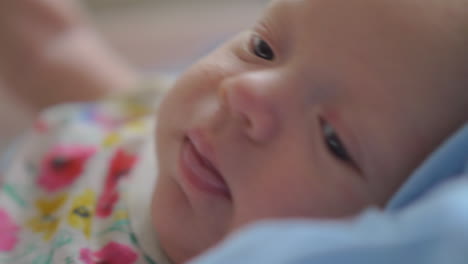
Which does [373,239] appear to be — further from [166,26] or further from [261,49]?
[166,26]

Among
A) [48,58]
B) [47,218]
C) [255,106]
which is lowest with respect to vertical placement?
[47,218]

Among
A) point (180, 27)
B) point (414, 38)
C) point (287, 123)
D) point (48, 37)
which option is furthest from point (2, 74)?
point (414, 38)

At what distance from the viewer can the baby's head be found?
56 centimetres

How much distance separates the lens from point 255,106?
59cm

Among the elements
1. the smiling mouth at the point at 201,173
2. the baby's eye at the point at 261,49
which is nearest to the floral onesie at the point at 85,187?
the smiling mouth at the point at 201,173

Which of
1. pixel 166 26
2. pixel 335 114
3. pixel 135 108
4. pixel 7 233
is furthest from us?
pixel 166 26

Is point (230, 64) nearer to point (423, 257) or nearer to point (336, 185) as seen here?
point (336, 185)

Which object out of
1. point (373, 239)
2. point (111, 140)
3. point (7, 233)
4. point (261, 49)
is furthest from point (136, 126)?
point (373, 239)

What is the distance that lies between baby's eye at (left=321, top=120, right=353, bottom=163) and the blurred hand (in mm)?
702

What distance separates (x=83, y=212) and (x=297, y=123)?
1.31 ft

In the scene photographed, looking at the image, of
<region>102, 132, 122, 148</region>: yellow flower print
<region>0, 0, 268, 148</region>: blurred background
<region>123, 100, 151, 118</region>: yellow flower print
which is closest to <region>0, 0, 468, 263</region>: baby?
<region>102, 132, 122, 148</region>: yellow flower print

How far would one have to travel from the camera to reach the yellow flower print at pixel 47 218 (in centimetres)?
83

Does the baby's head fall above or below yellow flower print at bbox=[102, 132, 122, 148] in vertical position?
above

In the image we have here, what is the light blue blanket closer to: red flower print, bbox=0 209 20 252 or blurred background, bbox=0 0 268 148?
red flower print, bbox=0 209 20 252
